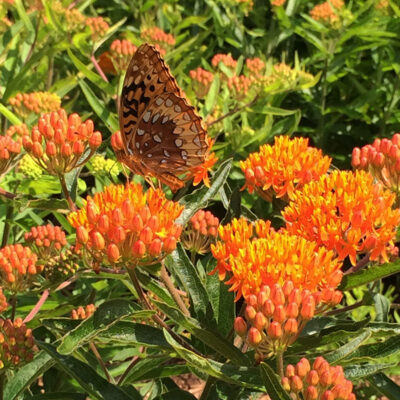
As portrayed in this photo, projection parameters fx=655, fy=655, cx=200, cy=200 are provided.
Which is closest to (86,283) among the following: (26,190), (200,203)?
(26,190)

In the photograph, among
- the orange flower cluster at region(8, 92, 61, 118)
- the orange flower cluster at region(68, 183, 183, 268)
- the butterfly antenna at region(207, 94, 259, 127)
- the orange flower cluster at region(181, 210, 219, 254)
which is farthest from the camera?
the butterfly antenna at region(207, 94, 259, 127)

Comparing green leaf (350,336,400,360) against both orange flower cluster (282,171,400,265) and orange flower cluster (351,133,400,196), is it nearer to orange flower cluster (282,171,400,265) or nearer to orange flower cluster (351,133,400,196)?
orange flower cluster (282,171,400,265)

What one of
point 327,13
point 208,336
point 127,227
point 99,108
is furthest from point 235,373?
point 327,13

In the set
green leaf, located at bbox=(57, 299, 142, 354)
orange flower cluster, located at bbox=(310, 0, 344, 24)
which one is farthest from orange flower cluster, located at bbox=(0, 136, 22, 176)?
orange flower cluster, located at bbox=(310, 0, 344, 24)

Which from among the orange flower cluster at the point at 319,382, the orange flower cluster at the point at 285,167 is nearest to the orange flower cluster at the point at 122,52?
the orange flower cluster at the point at 285,167

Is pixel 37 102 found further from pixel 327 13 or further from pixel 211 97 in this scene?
pixel 327 13

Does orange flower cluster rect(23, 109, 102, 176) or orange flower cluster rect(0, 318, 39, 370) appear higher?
orange flower cluster rect(23, 109, 102, 176)

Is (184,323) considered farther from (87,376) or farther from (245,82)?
(245,82)
